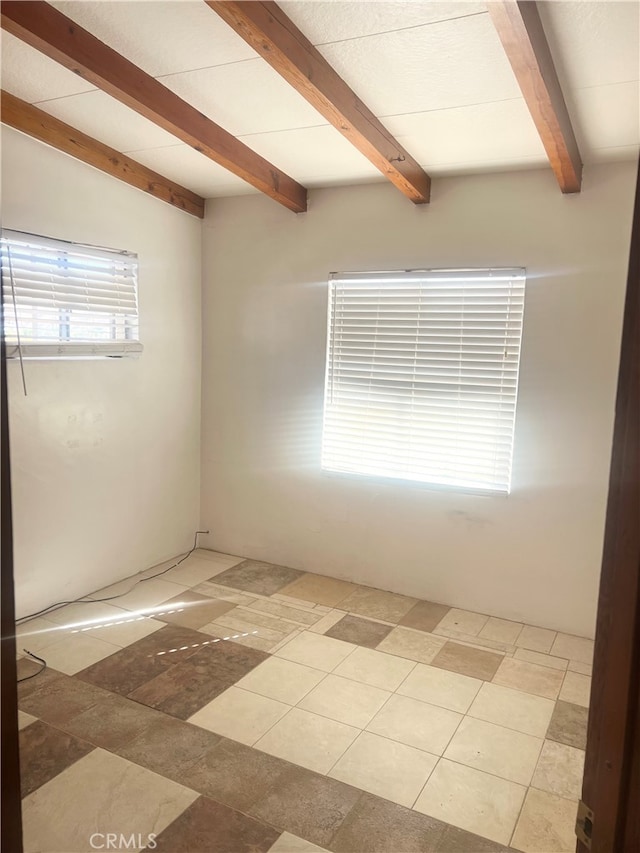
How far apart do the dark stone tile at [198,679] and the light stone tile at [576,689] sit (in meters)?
1.47

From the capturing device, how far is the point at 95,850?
6.11 ft

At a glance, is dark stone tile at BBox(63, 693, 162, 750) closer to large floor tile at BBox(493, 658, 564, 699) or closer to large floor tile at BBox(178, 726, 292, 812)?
large floor tile at BBox(178, 726, 292, 812)

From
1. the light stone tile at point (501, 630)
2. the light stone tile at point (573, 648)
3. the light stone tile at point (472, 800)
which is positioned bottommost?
the light stone tile at point (472, 800)

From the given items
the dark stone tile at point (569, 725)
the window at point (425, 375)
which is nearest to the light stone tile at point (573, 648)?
the dark stone tile at point (569, 725)

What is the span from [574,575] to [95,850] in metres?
2.68

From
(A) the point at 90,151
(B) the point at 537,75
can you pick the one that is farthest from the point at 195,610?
(B) the point at 537,75

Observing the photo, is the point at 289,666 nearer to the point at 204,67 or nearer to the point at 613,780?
the point at 613,780

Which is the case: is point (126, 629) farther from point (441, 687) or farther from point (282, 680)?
point (441, 687)

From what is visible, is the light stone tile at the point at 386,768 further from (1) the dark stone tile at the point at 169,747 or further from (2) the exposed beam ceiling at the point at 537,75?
(2) the exposed beam ceiling at the point at 537,75

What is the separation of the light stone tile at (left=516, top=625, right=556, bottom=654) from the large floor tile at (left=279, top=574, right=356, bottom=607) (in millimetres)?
1096

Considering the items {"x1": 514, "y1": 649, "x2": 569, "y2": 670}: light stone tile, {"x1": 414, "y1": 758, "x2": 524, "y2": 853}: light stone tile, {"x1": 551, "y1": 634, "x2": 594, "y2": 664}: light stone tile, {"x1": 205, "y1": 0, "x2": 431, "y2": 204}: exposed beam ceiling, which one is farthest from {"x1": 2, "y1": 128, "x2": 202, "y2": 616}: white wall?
{"x1": 551, "y1": 634, "x2": 594, "y2": 664}: light stone tile

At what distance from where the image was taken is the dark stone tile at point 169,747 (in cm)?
224

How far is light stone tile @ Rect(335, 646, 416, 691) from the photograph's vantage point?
2887 mm

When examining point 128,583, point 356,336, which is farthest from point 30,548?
point 356,336
